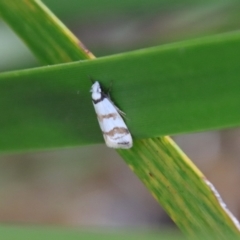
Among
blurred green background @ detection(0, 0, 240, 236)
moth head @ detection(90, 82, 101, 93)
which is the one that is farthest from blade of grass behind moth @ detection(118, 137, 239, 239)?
blurred green background @ detection(0, 0, 240, 236)

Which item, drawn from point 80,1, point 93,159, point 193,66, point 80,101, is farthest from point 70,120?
point 93,159

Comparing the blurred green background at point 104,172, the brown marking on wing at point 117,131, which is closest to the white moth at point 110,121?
the brown marking on wing at point 117,131

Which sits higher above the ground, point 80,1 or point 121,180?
point 80,1

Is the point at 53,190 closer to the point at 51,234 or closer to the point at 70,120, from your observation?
the point at 70,120

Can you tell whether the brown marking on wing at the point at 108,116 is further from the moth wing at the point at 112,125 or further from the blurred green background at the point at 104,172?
the blurred green background at the point at 104,172

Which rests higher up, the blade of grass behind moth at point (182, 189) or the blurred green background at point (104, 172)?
the blurred green background at point (104, 172)

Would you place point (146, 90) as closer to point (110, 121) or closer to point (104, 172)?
point (110, 121)
